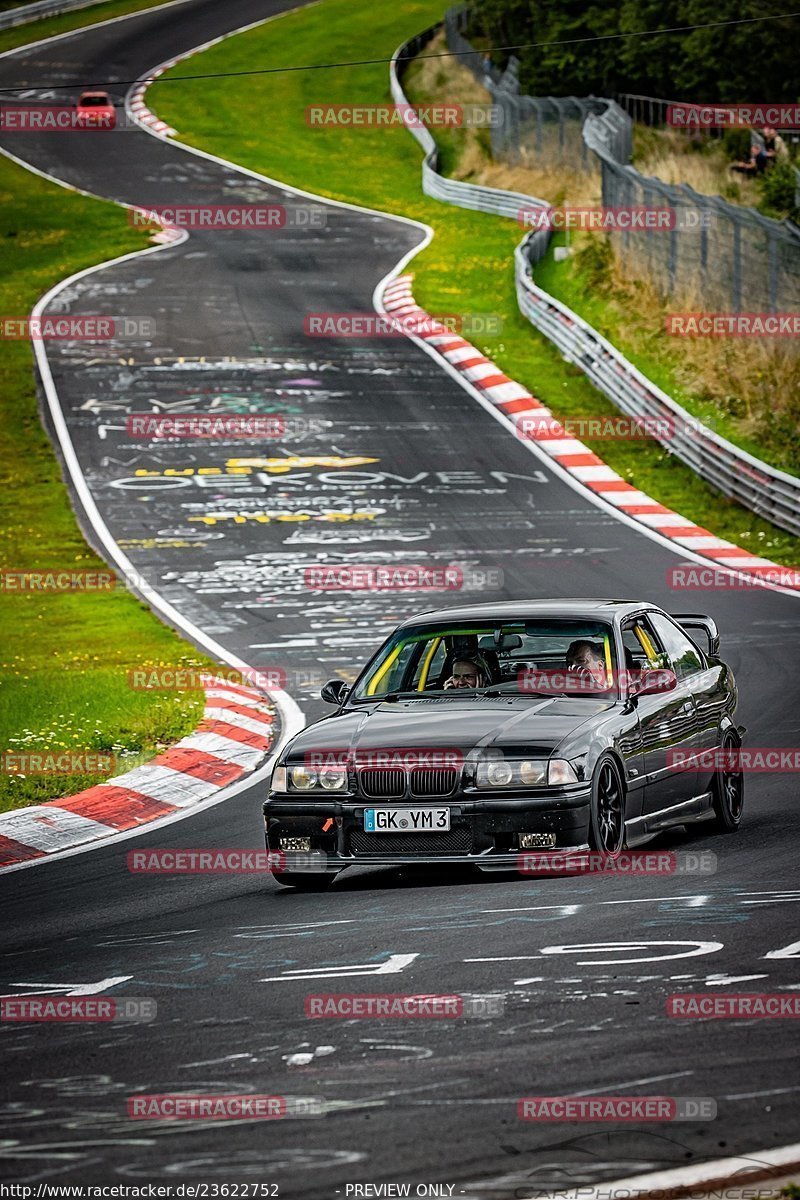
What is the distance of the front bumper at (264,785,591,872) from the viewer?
9.32 metres

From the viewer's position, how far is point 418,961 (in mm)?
7723

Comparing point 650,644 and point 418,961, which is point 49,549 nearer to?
point 650,644

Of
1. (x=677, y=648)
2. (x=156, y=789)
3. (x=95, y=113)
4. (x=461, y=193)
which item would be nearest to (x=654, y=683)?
(x=677, y=648)

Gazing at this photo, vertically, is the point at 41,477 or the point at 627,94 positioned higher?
the point at 627,94

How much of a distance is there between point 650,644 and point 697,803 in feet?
3.20

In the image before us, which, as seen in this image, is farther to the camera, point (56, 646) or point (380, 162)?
Answer: point (380, 162)

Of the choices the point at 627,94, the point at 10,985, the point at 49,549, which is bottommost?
the point at 49,549

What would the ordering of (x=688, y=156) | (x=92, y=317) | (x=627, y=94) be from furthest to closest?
1. (x=627, y=94)
2. (x=688, y=156)
3. (x=92, y=317)

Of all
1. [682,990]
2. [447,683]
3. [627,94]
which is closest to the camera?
[682,990]

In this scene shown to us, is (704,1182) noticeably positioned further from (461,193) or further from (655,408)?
(461,193)

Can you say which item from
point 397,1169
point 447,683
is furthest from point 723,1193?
point 447,683

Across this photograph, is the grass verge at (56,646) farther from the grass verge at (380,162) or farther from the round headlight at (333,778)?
the grass verge at (380,162)

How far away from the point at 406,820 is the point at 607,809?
1.07 meters

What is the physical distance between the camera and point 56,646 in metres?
20.0
